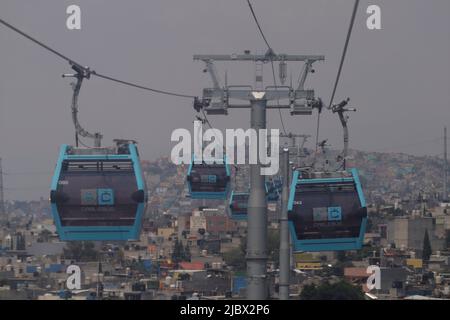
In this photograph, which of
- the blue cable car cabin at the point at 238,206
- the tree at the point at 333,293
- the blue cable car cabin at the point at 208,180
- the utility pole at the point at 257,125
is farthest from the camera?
the tree at the point at 333,293

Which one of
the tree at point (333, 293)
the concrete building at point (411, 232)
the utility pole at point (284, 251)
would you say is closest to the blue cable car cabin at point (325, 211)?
the utility pole at point (284, 251)

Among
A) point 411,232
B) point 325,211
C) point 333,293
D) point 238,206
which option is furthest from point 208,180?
point 411,232

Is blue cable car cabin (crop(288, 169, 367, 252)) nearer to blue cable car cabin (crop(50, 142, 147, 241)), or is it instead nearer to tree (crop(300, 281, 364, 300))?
blue cable car cabin (crop(50, 142, 147, 241))

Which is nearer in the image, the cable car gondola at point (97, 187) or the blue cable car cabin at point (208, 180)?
the cable car gondola at point (97, 187)

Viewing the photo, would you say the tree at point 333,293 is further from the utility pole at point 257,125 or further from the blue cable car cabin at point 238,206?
the utility pole at point 257,125

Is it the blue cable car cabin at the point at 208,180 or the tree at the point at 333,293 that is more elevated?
the blue cable car cabin at the point at 208,180
